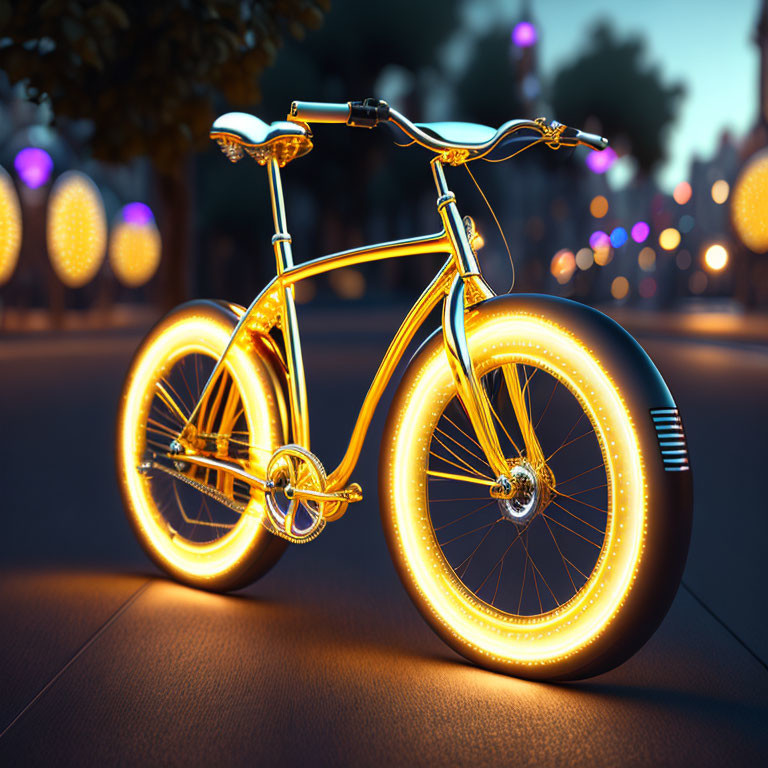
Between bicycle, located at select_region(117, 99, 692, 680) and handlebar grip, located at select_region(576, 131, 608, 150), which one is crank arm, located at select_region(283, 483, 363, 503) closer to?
bicycle, located at select_region(117, 99, 692, 680)

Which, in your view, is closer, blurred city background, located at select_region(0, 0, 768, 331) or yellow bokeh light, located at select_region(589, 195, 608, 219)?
blurred city background, located at select_region(0, 0, 768, 331)

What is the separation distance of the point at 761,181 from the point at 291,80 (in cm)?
1300

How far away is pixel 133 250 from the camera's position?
31953 millimetres

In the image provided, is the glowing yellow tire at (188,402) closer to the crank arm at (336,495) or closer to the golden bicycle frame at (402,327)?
the golden bicycle frame at (402,327)

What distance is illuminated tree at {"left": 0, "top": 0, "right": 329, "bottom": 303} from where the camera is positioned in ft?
17.3

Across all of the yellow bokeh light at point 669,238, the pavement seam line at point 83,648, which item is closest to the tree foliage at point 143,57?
the pavement seam line at point 83,648

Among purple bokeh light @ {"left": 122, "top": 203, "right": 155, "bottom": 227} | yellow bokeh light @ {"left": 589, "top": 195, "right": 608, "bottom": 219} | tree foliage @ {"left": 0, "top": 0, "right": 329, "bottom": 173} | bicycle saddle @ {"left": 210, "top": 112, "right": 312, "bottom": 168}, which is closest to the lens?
bicycle saddle @ {"left": 210, "top": 112, "right": 312, "bottom": 168}

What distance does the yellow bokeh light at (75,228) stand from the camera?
23.1m

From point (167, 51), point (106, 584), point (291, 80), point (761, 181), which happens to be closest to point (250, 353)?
point (106, 584)

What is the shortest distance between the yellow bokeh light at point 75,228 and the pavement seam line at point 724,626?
856 inches

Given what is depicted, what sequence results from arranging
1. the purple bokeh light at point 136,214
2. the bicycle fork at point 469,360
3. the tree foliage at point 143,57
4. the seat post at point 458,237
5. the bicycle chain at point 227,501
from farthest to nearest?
the purple bokeh light at point 136,214
the tree foliage at point 143,57
the bicycle chain at point 227,501
the seat post at point 458,237
the bicycle fork at point 469,360

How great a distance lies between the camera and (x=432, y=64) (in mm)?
30016

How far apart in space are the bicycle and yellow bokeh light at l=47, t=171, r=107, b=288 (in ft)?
67.7

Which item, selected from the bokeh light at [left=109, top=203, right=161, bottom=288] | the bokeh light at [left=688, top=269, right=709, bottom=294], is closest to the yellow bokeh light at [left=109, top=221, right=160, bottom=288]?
the bokeh light at [left=109, top=203, right=161, bottom=288]
